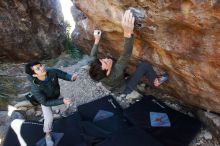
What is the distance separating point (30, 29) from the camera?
340 inches

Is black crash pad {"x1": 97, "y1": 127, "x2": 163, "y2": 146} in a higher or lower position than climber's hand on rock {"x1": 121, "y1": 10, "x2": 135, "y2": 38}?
lower

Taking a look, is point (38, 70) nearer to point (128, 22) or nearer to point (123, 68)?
point (123, 68)

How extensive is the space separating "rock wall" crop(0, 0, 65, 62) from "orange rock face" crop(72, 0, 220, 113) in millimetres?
3159

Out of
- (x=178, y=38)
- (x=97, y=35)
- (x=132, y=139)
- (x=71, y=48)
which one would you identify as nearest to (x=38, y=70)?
(x=97, y=35)

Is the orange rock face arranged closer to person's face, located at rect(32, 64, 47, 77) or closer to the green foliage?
person's face, located at rect(32, 64, 47, 77)

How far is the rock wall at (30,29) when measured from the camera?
827 centimetres

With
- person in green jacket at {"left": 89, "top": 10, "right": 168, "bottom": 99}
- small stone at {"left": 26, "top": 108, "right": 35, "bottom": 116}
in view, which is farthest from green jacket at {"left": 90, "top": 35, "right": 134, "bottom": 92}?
small stone at {"left": 26, "top": 108, "right": 35, "bottom": 116}

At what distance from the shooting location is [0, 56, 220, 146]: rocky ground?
5.50 m

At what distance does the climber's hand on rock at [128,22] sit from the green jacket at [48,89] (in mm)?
1474

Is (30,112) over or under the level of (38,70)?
under

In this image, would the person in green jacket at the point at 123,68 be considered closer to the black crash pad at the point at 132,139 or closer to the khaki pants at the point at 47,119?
→ the black crash pad at the point at 132,139

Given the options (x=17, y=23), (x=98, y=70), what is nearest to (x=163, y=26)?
(x=98, y=70)

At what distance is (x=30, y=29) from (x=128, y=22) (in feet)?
15.8

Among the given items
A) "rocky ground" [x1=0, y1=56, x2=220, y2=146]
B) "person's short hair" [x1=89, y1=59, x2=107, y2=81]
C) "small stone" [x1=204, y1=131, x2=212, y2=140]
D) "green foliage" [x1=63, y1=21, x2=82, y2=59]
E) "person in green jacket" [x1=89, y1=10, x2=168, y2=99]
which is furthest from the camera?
"green foliage" [x1=63, y1=21, x2=82, y2=59]
